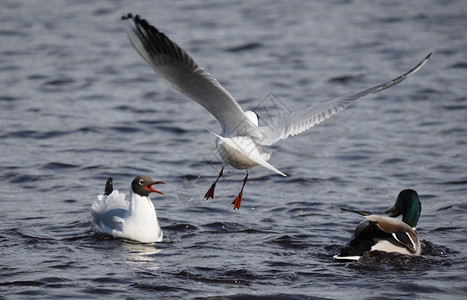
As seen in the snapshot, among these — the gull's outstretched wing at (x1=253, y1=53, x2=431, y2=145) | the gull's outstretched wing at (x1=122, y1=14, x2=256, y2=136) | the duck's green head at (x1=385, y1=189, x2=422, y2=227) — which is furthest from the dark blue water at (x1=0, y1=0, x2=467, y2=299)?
the gull's outstretched wing at (x1=122, y1=14, x2=256, y2=136)

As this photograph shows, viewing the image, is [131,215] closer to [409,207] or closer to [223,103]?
[223,103]

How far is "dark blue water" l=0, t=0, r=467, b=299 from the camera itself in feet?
23.3

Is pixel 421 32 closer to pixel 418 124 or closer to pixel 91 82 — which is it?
pixel 418 124

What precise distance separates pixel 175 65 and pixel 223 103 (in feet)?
2.07

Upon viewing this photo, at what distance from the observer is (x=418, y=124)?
13086 mm

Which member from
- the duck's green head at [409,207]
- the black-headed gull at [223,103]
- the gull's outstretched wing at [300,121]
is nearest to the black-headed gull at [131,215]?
the black-headed gull at [223,103]

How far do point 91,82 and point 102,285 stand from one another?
377 inches

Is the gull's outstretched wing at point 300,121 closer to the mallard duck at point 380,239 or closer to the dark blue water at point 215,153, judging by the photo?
the mallard duck at point 380,239

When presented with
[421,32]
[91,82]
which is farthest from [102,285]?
[421,32]

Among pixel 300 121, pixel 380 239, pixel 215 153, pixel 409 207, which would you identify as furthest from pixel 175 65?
pixel 215 153

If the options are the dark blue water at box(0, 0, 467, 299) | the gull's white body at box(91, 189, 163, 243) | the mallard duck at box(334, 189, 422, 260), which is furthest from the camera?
the gull's white body at box(91, 189, 163, 243)

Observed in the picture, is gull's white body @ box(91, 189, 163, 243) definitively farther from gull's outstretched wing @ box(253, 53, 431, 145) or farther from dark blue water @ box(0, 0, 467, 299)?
gull's outstretched wing @ box(253, 53, 431, 145)

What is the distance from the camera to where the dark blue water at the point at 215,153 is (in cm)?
710

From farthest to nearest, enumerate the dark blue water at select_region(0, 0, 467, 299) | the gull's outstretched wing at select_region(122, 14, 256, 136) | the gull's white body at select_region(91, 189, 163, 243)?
the gull's white body at select_region(91, 189, 163, 243) → the dark blue water at select_region(0, 0, 467, 299) → the gull's outstretched wing at select_region(122, 14, 256, 136)
